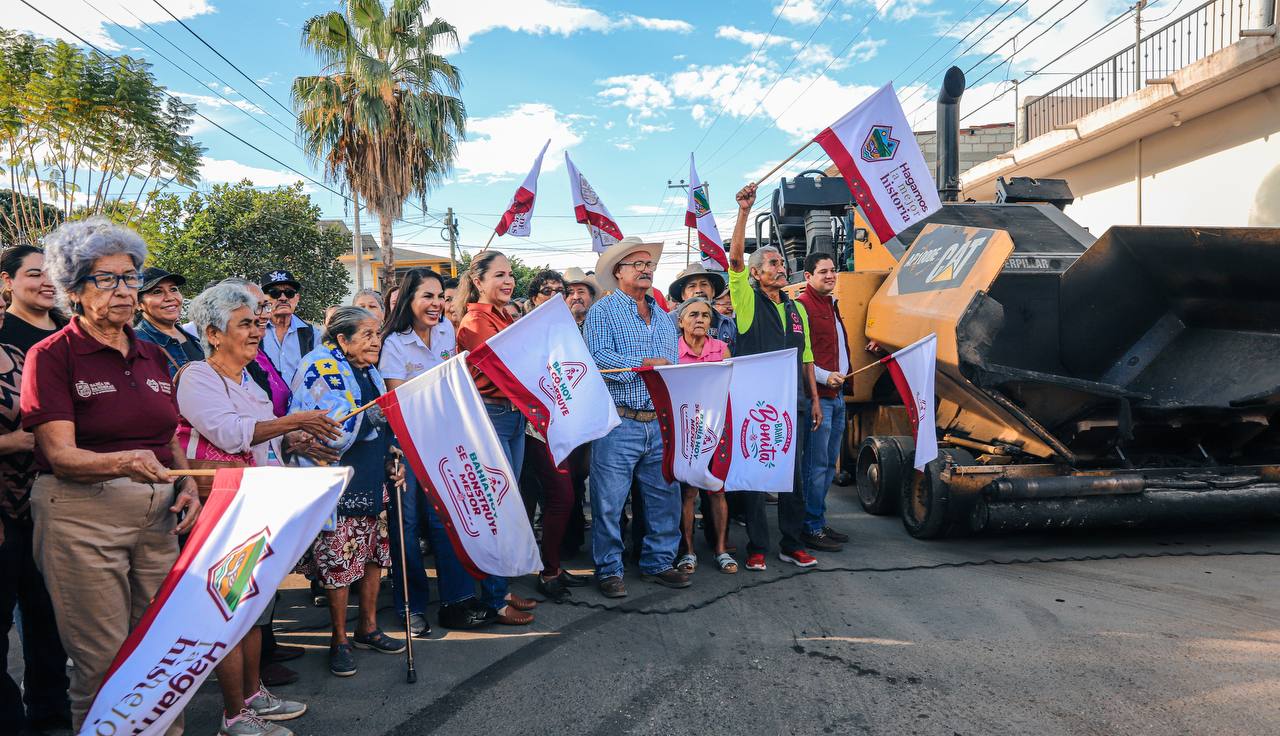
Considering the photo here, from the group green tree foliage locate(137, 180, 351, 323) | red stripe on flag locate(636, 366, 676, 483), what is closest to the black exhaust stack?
red stripe on flag locate(636, 366, 676, 483)

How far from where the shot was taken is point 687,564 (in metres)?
5.20

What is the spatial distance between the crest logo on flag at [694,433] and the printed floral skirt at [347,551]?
1.92m

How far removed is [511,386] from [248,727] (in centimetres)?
191

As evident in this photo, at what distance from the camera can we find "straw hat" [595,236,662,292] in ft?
16.9

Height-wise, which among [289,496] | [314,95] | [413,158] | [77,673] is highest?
[314,95]

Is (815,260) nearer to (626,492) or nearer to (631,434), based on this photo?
(631,434)

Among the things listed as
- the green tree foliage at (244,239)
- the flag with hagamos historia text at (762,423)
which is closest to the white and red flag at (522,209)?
the flag with hagamos historia text at (762,423)

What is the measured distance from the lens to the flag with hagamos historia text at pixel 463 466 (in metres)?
3.72

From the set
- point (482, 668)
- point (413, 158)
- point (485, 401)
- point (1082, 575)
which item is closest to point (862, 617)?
point (1082, 575)

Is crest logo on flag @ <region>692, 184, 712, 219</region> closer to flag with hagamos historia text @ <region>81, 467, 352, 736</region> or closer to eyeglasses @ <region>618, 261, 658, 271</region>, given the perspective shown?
eyeglasses @ <region>618, 261, 658, 271</region>

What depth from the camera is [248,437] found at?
3158 mm

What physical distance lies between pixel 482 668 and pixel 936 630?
238 centimetres

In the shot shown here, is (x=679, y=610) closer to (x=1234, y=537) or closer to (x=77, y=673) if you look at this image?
(x=77, y=673)

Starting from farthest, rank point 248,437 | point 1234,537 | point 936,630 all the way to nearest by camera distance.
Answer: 1. point 1234,537
2. point 936,630
3. point 248,437
